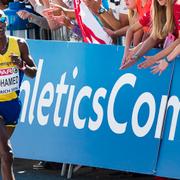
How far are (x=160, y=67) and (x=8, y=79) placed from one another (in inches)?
56.2

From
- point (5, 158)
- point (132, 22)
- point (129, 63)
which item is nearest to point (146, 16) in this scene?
point (132, 22)

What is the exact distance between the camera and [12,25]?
8.57 m

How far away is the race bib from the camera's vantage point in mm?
6430

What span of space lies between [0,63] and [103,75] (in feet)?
3.84

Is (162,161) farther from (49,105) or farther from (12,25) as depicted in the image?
(12,25)

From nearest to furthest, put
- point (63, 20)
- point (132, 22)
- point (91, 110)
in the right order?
point (91, 110) → point (132, 22) → point (63, 20)

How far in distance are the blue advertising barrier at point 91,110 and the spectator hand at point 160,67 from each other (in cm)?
5

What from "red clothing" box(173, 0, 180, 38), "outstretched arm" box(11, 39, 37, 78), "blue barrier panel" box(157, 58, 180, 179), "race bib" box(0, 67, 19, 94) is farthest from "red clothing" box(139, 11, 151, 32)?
"race bib" box(0, 67, 19, 94)

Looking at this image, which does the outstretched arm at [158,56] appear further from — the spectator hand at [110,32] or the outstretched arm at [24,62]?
the outstretched arm at [24,62]

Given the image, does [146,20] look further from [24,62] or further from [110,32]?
[24,62]

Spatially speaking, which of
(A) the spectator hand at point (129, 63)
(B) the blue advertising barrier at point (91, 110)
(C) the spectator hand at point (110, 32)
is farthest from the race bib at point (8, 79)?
(C) the spectator hand at point (110, 32)

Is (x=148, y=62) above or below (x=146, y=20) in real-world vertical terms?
below

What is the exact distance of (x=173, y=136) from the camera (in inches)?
261

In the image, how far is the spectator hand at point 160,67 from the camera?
21.8 ft
